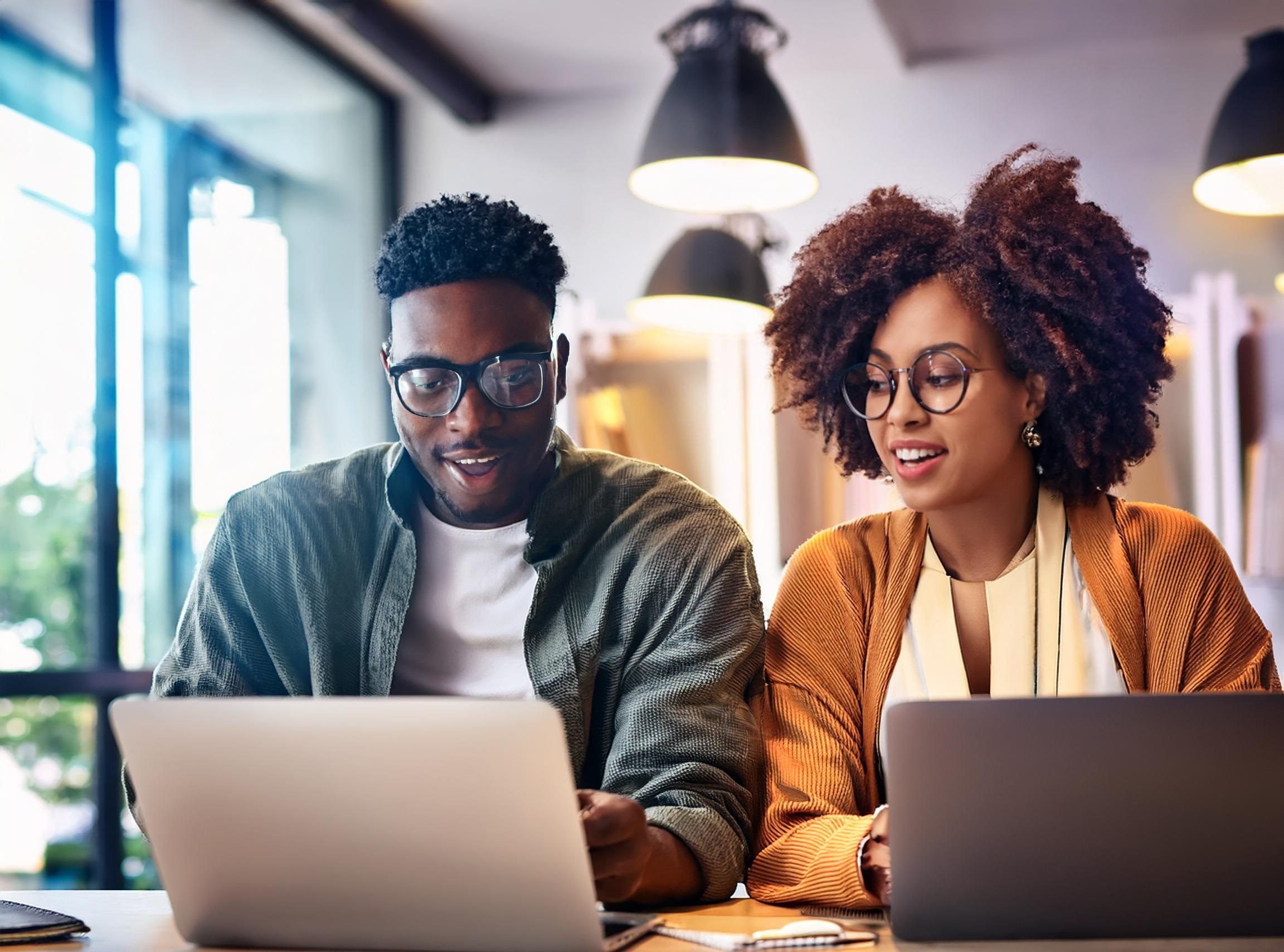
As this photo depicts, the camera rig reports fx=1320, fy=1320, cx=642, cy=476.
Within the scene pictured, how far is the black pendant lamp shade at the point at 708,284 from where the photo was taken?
324cm

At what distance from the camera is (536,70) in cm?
425

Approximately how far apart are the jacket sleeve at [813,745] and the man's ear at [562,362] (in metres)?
0.34

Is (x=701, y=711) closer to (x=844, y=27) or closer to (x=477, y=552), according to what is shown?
(x=477, y=552)

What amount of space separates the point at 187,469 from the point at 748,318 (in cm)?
155

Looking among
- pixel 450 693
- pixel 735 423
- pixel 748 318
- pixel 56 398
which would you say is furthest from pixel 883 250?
pixel 56 398

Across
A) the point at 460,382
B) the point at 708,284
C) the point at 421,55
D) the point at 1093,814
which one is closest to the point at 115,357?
the point at 421,55

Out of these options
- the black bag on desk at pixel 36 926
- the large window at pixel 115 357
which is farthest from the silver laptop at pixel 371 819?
the large window at pixel 115 357

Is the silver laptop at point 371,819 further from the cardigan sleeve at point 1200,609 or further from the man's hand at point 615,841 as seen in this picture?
the cardigan sleeve at point 1200,609

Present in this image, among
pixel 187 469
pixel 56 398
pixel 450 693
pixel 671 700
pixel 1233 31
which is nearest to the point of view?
pixel 671 700

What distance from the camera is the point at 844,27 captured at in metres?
3.84

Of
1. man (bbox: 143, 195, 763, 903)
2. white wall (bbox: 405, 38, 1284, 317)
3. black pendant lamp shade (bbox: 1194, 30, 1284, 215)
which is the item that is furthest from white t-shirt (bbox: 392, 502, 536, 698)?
white wall (bbox: 405, 38, 1284, 317)

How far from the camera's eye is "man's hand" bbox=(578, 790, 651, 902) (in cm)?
104

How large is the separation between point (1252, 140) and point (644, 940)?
2.48 metres

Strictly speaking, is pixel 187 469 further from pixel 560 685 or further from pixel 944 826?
pixel 944 826
